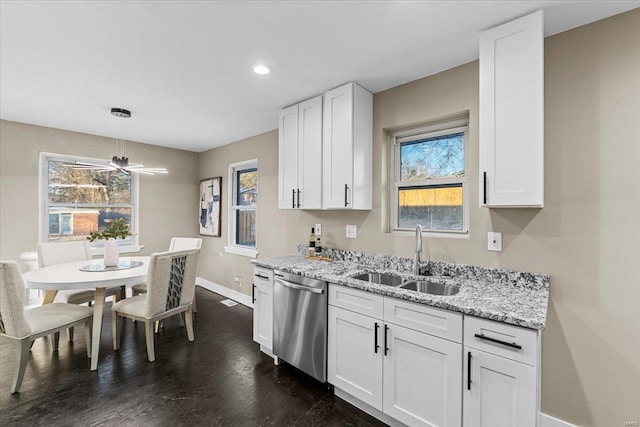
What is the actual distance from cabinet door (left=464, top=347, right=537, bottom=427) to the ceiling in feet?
6.16

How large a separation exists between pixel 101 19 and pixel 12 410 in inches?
103

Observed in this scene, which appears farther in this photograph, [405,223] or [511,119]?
[405,223]

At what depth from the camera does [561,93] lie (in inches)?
70.2

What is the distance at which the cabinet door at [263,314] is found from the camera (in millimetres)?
2637

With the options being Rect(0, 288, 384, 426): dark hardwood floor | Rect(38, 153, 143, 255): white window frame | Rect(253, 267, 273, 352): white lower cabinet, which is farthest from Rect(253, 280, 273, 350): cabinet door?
Rect(38, 153, 143, 255): white window frame

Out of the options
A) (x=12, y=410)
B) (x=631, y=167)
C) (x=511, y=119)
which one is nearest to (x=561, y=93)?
(x=511, y=119)

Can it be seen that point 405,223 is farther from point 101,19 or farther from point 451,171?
point 101,19

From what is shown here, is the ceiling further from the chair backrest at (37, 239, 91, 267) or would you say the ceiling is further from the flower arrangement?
the chair backrest at (37, 239, 91, 267)

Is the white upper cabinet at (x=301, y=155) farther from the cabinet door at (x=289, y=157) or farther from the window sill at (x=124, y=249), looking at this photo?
the window sill at (x=124, y=249)

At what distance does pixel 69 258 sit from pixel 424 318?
401 centimetres

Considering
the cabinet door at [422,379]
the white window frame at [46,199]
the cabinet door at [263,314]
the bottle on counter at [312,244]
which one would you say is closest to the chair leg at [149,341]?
the cabinet door at [263,314]

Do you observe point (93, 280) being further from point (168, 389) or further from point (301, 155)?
point (301, 155)

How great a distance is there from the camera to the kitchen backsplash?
6.04ft

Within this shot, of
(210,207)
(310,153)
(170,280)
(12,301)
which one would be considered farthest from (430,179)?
(210,207)
